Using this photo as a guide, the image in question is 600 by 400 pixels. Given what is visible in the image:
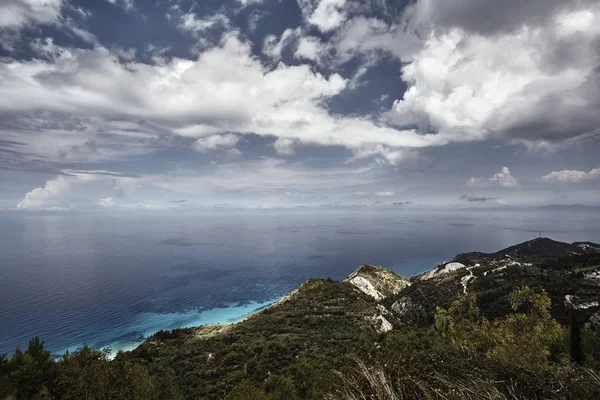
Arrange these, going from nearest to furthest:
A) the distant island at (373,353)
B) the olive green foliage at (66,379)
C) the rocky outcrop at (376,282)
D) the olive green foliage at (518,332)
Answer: the distant island at (373,353) < the olive green foliage at (66,379) < the olive green foliage at (518,332) < the rocky outcrop at (376,282)

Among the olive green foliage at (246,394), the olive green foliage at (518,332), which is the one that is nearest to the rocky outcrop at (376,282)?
the olive green foliage at (518,332)

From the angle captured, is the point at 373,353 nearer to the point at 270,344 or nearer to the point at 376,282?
the point at 270,344

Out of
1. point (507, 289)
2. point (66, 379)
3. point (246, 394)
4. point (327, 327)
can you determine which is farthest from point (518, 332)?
point (507, 289)

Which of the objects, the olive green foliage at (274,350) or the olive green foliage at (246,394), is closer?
the olive green foliage at (246,394)

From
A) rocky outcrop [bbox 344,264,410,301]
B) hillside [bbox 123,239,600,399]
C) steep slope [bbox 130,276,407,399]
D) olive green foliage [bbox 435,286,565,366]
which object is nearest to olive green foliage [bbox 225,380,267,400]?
hillside [bbox 123,239,600,399]

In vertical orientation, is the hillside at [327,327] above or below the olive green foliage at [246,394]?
below

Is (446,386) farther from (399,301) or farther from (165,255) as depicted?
(165,255)

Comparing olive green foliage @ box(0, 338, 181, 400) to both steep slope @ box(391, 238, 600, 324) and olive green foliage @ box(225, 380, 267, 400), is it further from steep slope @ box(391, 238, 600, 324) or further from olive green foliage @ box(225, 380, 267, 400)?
steep slope @ box(391, 238, 600, 324)

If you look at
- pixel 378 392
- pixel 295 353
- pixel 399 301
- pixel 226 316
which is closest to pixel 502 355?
pixel 378 392

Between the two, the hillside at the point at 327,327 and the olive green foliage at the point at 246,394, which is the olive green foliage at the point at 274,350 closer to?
the hillside at the point at 327,327
